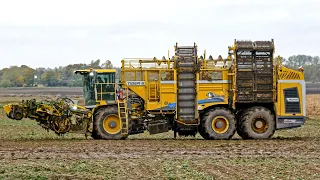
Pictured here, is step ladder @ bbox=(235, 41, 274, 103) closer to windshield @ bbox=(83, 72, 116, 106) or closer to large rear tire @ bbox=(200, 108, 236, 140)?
large rear tire @ bbox=(200, 108, 236, 140)

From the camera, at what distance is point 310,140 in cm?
2927

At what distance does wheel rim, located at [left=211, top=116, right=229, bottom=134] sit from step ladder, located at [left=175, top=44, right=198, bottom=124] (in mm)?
850

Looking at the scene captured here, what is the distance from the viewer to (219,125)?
2923 centimetres

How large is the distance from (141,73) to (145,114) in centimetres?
187

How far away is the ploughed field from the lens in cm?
1778

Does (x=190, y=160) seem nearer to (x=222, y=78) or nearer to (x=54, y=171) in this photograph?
(x=54, y=171)

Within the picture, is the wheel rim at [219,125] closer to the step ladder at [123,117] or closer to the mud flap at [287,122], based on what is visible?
the mud flap at [287,122]

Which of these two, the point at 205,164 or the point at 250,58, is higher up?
the point at 250,58

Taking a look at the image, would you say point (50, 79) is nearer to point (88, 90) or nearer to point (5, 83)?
point (5, 83)

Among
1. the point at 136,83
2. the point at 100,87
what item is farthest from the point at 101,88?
the point at 136,83

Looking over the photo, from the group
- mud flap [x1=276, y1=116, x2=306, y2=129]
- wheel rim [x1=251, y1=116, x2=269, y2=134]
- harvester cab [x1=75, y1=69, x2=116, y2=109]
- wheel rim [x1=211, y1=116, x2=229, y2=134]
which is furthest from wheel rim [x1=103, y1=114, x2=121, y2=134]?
mud flap [x1=276, y1=116, x2=306, y2=129]

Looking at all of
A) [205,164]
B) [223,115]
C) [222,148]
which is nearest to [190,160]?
[205,164]

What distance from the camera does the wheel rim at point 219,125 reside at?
29.2 metres

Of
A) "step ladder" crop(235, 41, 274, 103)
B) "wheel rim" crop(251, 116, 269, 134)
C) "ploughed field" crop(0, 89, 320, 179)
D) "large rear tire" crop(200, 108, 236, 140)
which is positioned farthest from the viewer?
"wheel rim" crop(251, 116, 269, 134)
